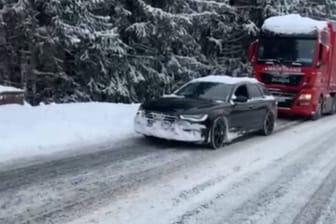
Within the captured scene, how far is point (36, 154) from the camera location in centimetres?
941

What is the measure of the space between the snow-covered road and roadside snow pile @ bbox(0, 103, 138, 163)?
0.91 metres

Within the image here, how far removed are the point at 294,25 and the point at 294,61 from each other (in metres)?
1.43

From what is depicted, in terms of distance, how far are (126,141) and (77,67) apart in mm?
8236

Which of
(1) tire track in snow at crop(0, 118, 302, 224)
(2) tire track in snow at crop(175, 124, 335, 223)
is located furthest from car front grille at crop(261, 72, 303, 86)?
(1) tire track in snow at crop(0, 118, 302, 224)

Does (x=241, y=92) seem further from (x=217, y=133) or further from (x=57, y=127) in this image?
(x=57, y=127)

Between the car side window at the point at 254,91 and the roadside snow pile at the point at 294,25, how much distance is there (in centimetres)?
536

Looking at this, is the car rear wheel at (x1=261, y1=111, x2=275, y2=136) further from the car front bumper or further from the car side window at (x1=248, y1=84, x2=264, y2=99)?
the car front bumper

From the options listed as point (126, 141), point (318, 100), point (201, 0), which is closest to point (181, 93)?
point (126, 141)

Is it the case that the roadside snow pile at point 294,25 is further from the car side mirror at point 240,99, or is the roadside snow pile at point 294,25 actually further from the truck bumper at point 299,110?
the car side mirror at point 240,99

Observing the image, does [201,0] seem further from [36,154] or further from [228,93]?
[36,154]

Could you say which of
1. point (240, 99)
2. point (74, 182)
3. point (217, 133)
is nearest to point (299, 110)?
point (240, 99)

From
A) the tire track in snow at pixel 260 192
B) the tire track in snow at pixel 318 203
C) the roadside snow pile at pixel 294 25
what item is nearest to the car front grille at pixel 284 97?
the roadside snow pile at pixel 294 25

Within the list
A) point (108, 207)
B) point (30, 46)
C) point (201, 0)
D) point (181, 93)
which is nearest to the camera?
point (108, 207)

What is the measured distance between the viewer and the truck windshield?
1777 centimetres
